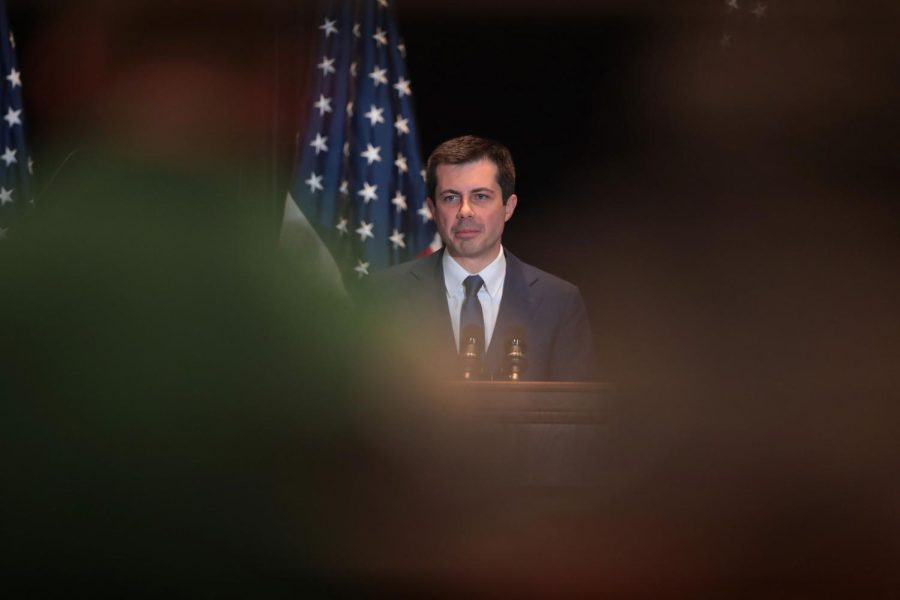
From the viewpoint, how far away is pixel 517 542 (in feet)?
2.77

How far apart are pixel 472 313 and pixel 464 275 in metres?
0.17

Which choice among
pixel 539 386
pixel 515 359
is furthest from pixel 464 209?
pixel 539 386

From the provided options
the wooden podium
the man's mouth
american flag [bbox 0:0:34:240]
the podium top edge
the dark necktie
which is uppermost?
american flag [bbox 0:0:34:240]

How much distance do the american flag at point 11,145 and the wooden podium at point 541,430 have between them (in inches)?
169

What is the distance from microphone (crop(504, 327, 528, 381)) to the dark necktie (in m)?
0.12

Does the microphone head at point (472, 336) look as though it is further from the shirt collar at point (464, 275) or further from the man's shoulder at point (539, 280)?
the man's shoulder at point (539, 280)

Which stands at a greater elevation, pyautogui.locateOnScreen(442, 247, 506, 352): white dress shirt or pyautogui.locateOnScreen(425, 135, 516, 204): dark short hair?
pyautogui.locateOnScreen(425, 135, 516, 204): dark short hair

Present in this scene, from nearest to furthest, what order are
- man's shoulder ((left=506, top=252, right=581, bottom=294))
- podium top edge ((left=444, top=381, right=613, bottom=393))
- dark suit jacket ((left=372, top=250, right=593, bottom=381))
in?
podium top edge ((left=444, top=381, right=613, bottom=393)) < dark suit jacket ((left=372, top=250, right=593, bottom=381)) < man's shoulder ((left=506, top=252, right=581, bottom=294))

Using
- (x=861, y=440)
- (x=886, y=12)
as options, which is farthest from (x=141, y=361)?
(x=886, y=12)

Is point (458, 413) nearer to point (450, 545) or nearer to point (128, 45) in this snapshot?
point (450, 545)

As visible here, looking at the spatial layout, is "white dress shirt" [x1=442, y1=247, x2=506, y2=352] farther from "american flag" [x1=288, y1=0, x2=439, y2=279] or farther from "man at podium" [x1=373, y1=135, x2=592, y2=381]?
"american flag" [x1=288, y1=0, x2=439, y2=279]

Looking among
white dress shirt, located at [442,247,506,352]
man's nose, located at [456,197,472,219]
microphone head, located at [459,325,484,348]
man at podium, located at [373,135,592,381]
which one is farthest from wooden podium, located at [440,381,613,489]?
man's nose, located at [456,197,472,219]

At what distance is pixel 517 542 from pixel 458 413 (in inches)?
4.6

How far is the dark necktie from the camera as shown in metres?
3.13
